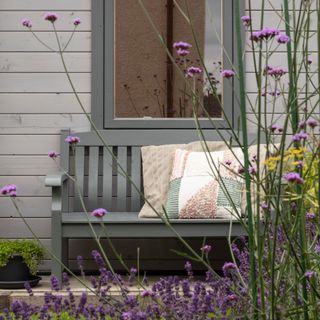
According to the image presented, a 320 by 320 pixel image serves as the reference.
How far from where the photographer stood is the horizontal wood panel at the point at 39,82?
5.49 meters

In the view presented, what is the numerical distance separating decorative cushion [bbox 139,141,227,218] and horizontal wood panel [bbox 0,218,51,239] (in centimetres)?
68

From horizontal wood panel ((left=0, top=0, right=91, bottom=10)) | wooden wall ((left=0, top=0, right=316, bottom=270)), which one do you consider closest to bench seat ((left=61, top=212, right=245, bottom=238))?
wooden wall ((left=0, top=0, right=316, bottom=270))

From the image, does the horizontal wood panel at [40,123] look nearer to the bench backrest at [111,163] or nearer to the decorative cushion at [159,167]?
the bench backrest at [111,163]

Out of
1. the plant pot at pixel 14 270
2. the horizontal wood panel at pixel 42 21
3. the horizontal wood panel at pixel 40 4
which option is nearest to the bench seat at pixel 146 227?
the plant pot at pixel 14 270

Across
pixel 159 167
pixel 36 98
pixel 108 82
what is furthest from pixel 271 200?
pixel 36 98

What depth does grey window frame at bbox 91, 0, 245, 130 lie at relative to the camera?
17.9ft

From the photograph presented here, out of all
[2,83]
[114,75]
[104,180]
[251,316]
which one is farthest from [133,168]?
[251,316]

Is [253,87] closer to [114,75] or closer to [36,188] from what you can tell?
[114,75]

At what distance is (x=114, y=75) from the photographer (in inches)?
217

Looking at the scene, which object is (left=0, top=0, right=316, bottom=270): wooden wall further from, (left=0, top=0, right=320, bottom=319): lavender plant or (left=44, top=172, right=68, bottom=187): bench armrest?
(left=0, top=0, right=320, bottom=319): lavender plant

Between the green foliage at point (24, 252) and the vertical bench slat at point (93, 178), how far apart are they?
1.90ft

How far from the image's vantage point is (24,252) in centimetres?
480

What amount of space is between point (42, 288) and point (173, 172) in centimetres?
103

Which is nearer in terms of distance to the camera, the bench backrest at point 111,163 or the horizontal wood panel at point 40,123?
the bench backrest at point 111,163
